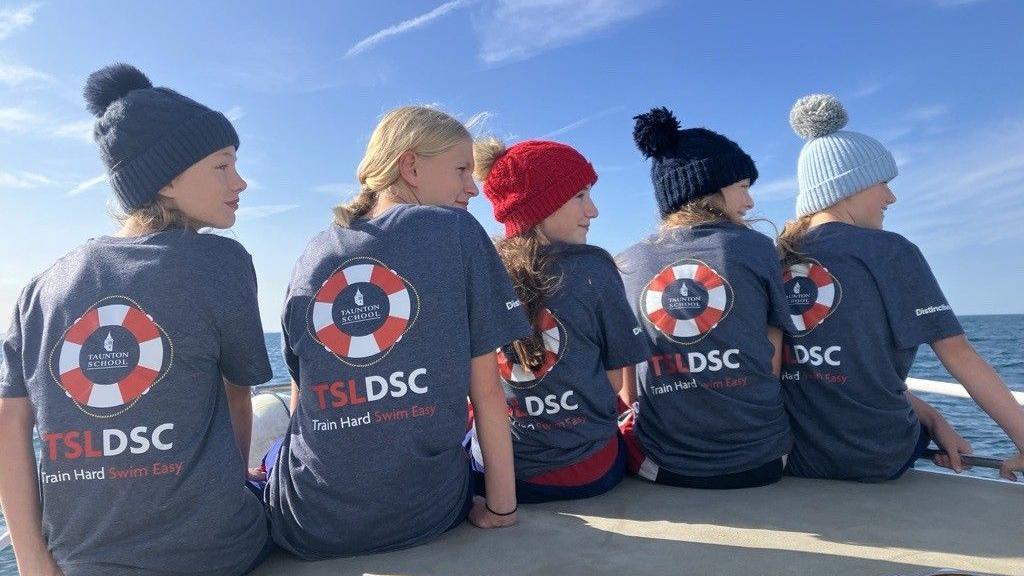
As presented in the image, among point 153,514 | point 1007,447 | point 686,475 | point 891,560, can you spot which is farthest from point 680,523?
Result: point 1007,447

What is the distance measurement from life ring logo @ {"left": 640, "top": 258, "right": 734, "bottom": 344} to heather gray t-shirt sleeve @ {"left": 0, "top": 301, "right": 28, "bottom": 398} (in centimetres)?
179

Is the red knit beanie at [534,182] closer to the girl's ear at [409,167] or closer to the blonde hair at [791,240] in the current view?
the girl's ear at [409,167]

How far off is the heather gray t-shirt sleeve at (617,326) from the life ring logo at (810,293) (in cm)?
58

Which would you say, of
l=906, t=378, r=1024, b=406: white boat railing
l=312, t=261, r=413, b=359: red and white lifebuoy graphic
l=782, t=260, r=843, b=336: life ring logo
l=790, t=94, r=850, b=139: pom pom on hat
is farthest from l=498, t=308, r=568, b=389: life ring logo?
l=906, t=378, r=1024, b=406: white boat railing

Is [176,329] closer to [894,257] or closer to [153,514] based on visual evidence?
[153,514]

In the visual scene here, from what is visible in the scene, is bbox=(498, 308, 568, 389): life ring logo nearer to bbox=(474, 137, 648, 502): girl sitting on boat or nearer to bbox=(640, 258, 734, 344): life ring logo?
bbox=(474, 137, 648, 502): girl sitting on boat

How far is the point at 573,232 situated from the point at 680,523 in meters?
1.04

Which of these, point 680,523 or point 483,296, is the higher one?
point 483,296

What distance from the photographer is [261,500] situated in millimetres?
1791

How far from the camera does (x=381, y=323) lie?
164cm

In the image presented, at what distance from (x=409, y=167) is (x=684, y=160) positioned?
3.48 ft

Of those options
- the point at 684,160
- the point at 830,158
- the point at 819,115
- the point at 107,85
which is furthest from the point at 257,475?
the point at 819,115

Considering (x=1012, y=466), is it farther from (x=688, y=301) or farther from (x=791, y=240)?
(x=688, y=301)

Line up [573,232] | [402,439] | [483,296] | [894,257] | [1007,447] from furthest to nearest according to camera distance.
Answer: [1007,447]
[573,232]
[894,257]
[483,296]
[402,439]
